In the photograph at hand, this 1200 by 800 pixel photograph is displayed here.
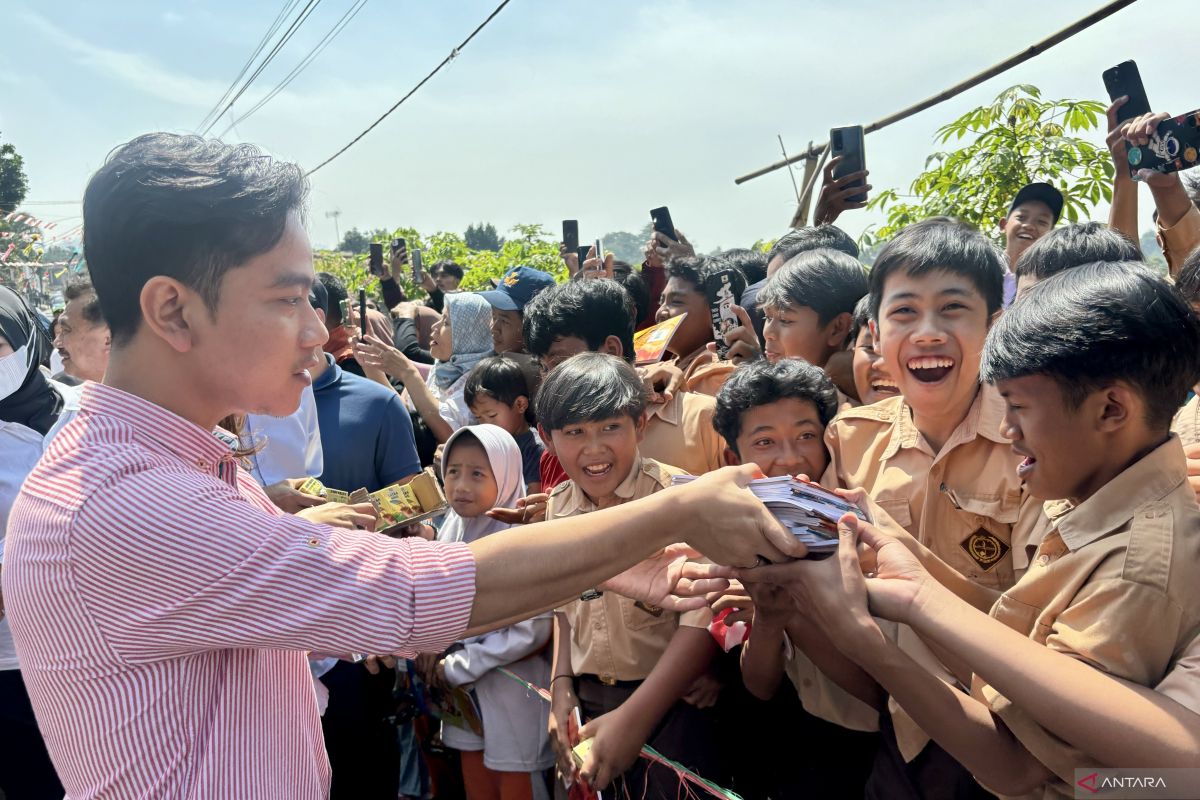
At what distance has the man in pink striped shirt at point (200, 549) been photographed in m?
1.47

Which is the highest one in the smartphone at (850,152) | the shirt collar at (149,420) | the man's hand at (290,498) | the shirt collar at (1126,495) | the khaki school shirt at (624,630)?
the smartphone at (850,152)

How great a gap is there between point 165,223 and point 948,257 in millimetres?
2076

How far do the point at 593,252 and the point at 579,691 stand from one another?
3.98 metres

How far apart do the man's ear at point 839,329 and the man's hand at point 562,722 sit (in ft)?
5.65

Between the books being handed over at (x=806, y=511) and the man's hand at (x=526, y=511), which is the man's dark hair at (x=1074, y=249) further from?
the man's hand at (x=526, y=511)

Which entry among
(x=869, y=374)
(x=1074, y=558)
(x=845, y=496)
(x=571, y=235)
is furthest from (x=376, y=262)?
(x=1074, y=558)

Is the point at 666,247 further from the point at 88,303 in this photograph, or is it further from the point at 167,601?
the point at 167,601

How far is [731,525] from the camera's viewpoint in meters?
1.90

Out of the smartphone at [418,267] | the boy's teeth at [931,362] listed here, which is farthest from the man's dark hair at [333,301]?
the smartphone at [418,267]

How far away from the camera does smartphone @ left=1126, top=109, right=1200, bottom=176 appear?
321cm

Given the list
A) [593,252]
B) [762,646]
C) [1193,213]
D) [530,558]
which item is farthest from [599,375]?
[593,252]

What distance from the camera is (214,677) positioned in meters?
1.60

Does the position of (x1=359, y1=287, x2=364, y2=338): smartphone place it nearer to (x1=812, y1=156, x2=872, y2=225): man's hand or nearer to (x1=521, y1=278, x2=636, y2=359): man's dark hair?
(x1=521, y1=278, x2=636, y2=359): man's dark hair

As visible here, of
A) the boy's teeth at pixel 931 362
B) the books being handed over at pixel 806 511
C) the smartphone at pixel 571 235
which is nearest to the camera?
the books being handed over at pixel 806 511
